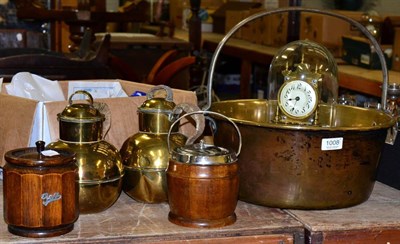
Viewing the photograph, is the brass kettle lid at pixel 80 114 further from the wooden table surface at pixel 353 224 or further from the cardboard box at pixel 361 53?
the cardboard box at pixel 361 53

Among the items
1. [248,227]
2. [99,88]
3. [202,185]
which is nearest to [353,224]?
[248,227]

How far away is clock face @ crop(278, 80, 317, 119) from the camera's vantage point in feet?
5.41

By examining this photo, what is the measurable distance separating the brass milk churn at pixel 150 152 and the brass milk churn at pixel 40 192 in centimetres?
22

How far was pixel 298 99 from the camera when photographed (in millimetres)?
1658

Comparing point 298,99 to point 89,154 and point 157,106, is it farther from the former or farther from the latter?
point 89,154

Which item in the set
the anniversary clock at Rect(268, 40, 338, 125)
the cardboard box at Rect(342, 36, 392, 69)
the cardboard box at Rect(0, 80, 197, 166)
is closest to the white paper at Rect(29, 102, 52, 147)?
the cardboard box at Rect(0, 80, 197, 166)

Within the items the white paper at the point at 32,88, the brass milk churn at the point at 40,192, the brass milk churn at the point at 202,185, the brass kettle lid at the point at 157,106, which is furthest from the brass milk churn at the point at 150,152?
the white paper at the point at 32,88

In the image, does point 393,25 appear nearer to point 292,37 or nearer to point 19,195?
point 292,37

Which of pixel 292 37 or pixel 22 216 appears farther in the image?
pixel 292 37

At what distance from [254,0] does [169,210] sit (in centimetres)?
577

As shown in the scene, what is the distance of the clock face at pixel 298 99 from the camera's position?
1648 millimetres

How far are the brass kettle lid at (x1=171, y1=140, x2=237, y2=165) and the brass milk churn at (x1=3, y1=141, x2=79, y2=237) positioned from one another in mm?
196

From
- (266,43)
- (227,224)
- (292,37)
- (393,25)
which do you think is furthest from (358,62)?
(227,224)

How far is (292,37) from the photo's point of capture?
5258mm
